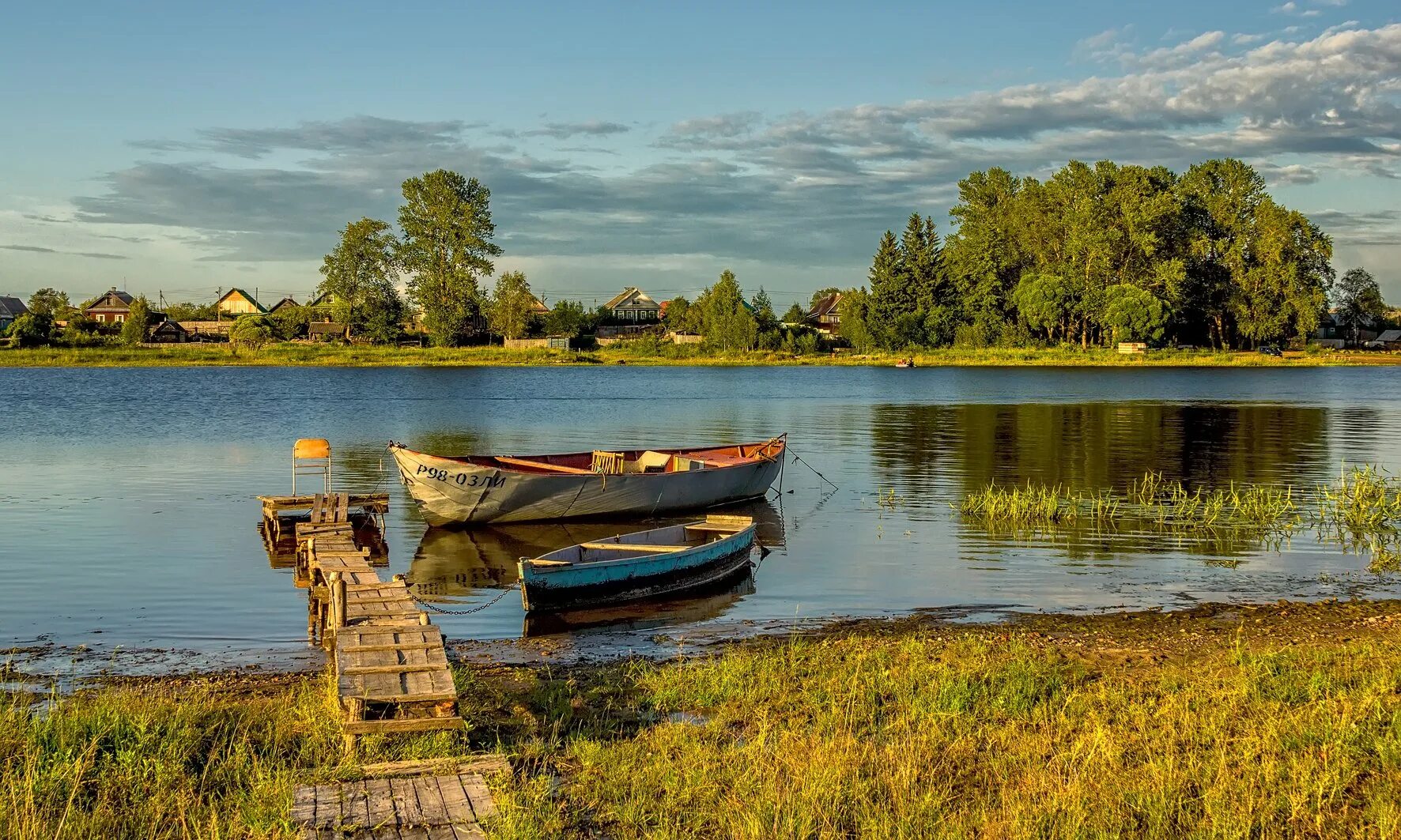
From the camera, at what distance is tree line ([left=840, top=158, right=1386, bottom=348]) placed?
108 metres

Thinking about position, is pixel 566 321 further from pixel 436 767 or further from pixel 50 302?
pixel 436 767

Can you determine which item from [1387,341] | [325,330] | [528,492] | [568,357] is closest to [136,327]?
[325,330]

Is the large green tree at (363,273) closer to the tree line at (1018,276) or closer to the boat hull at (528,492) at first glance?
the tree line at (1018,276)

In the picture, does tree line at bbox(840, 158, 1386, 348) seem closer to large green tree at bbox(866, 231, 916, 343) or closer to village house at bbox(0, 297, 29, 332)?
large green tree at bbox(866, 231, 916, 343)

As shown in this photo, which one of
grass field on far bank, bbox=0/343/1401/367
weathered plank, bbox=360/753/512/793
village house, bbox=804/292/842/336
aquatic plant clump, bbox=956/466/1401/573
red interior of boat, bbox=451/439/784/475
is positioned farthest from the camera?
village house, bbox=804/292/842/336

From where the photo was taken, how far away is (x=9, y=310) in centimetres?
14675

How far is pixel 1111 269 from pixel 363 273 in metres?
74.8

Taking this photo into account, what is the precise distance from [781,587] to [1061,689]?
767 centimetres

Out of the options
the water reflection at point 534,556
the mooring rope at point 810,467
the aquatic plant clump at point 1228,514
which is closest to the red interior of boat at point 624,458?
the water reflection at point 534,556

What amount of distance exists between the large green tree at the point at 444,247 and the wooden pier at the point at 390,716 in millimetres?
102254

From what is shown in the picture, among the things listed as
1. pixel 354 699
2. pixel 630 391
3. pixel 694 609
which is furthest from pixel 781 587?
pixel 630 391

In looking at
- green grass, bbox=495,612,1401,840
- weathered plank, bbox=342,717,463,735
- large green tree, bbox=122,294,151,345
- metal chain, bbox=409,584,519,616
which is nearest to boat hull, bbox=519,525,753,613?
metal chain, bbox=409,584,519,616

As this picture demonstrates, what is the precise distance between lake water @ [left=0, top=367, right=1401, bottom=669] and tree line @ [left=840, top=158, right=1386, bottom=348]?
38.6 meters

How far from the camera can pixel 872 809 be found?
290 inches
